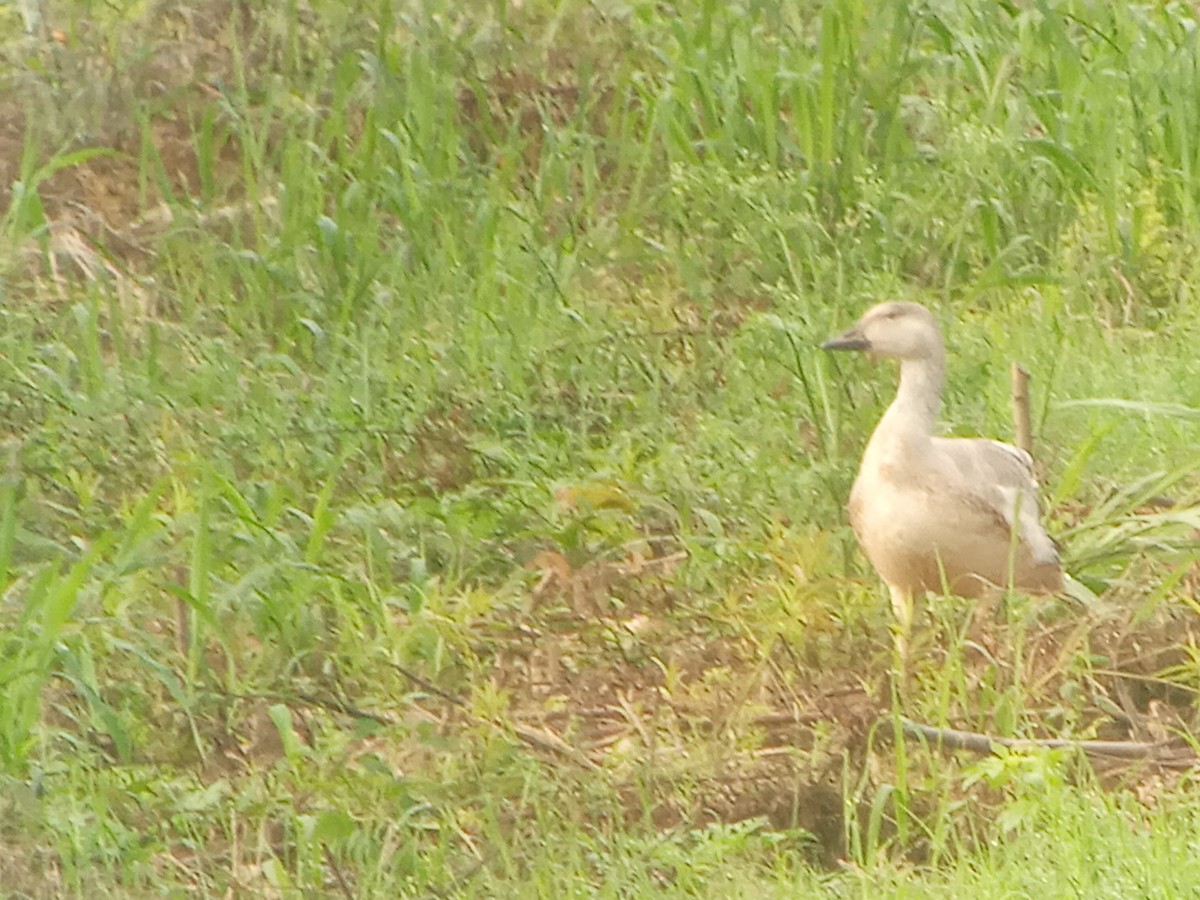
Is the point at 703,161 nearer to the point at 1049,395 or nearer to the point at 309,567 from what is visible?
the point at 1049,395

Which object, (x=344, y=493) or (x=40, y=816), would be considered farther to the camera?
(x=344, y=493)

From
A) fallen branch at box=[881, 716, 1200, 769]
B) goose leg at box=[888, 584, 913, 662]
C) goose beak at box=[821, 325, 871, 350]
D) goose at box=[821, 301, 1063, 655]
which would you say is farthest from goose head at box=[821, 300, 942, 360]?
fallen branch at box=[881, 716, 1200, 769]

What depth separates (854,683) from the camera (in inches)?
221

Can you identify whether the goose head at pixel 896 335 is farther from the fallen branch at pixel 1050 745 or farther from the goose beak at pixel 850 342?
the fallen branch at pixel 1050 745

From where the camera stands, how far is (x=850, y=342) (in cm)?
626

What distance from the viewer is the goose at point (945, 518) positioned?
564 centimetres

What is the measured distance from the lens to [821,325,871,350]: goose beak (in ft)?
20.5

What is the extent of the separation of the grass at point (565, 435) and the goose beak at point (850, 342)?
291mm

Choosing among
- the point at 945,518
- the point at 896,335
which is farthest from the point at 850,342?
the point at 945,518

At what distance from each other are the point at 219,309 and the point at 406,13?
1603 millimetres

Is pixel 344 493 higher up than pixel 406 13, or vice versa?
pixel 406 13

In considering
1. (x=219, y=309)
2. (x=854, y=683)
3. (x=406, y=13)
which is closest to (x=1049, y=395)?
(x=854, y=683)

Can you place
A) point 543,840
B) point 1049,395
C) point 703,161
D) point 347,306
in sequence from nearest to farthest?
1. point 543,840
2. point 1049,395
3. point 347,306
4. point 703,161

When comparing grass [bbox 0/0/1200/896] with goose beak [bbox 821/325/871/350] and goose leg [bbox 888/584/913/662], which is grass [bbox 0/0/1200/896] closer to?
goose leg [bbox 888/584/913/662]
